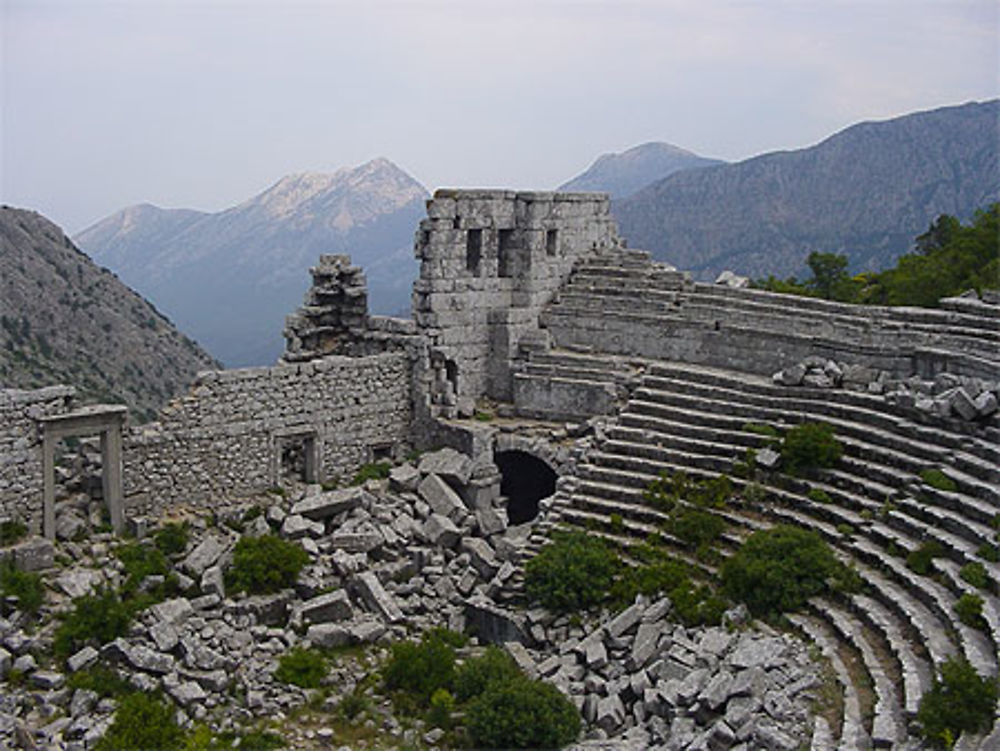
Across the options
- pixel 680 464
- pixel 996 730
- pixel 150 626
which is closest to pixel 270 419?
pixel 150 626

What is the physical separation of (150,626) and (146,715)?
2569 mm

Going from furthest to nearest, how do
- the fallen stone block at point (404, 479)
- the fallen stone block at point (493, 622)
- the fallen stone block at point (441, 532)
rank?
1. the fallen stone block at point (404, 479)
2. the fallen stone block at point (441, 532)
3. the fallen stone block at point (493, 622)

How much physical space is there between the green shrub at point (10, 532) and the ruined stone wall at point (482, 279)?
847cm

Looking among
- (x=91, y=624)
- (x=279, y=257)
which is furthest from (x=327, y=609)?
(x=279, y=257)

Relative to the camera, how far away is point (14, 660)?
16750 mm

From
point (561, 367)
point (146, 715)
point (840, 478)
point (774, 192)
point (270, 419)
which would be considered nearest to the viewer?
point (146, 715)

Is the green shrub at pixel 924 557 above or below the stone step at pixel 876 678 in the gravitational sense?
above

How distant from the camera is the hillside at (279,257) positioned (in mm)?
141250

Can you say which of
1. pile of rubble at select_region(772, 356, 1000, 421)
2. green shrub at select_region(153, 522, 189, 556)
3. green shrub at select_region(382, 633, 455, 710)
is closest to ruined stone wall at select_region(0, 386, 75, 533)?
green shrub at select_region(153, 522, 189, 556)

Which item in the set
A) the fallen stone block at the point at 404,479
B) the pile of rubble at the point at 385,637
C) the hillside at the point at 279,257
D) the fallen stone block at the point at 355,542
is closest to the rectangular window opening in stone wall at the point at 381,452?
the fallen stone block at the point at 404,479

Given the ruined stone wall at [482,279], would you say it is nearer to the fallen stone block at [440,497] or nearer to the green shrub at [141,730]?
the fallen stone block at [440,497]

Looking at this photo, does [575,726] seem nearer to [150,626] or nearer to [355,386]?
[150,626]

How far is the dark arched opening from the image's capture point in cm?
2464

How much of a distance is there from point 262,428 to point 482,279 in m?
5.96
